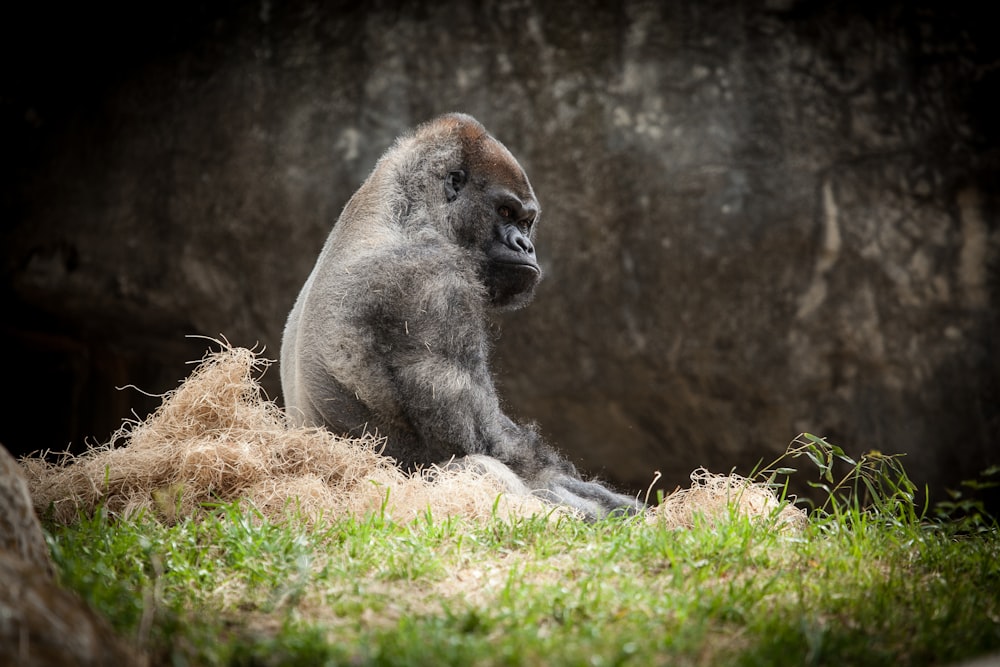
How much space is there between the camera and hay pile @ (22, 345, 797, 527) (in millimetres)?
3666

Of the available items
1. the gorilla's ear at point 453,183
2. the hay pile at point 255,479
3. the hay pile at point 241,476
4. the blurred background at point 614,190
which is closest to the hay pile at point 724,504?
the hay pile at point 255,479

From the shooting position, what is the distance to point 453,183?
180 inches

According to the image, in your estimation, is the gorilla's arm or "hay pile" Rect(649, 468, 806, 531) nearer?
"hay pile" Rect(649, 468, 806, 531)

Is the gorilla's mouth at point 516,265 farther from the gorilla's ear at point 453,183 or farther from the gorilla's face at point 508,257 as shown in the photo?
the gorilla's ear at point 453,183

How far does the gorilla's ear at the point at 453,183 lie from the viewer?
453 centimetres

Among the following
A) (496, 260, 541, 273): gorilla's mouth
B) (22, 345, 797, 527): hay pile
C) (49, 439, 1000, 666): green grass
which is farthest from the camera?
(496, 260, 541, 273): gorilla's mouth

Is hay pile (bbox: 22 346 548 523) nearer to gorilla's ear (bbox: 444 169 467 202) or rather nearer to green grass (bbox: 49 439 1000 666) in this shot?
green grass (bbox: 49 439 1000 666)

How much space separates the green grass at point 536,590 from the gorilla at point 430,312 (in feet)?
2.51

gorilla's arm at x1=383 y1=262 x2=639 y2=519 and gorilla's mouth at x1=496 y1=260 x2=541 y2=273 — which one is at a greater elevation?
gorilla's mouth at x1=496 y1=260 x2=541 y2=273

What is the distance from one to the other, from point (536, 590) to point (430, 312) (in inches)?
63.1

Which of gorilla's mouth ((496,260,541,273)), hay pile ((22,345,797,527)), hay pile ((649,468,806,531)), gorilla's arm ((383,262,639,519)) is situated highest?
gorilla's mouth ((496,260,541,273))

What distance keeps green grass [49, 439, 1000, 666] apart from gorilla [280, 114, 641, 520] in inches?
30.1

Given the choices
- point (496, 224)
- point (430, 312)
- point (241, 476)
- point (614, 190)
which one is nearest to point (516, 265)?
point (496, 224)

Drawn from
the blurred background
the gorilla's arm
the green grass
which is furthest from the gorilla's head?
the blurred background
